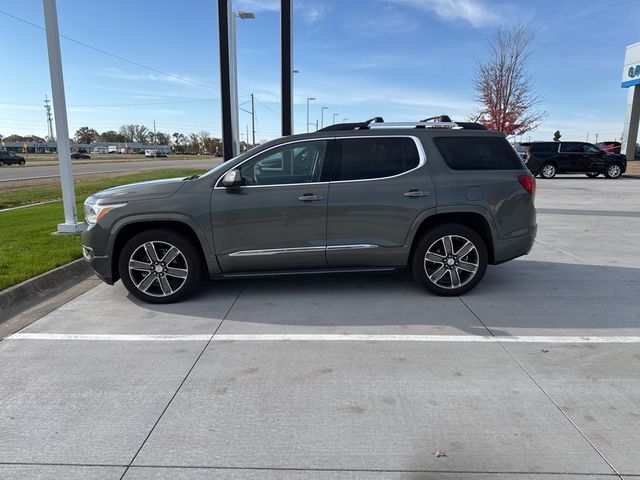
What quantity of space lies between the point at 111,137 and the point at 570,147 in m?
156

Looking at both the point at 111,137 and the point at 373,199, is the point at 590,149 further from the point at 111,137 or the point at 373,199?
the point at 111,137

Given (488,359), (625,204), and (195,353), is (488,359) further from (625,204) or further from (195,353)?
(625,204)

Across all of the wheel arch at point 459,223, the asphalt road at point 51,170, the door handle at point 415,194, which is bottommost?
the asphalt road at point 51,170

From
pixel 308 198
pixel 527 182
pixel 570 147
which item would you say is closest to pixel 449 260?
pixel 527 182

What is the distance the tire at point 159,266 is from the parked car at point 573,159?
22.6 meters

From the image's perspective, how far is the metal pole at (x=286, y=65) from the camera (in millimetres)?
11734

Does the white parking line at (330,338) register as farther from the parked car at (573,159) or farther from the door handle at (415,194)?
the parked car at (573,159)

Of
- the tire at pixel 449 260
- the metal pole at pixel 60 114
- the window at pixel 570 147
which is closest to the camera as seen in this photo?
the tire at pixel 449 260

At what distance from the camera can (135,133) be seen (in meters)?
149

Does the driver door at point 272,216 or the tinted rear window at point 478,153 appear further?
the tinted rear window at point 478,153

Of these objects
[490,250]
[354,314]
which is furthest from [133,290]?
[490,250]

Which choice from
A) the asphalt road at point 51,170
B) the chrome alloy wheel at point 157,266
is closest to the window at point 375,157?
the chrome alloy wheel at point 157,266

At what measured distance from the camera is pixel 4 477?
7.93 ft

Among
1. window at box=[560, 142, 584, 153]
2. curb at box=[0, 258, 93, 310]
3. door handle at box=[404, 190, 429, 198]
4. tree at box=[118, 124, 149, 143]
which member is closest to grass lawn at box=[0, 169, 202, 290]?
curb at box=[0, 258, 93, 310]
